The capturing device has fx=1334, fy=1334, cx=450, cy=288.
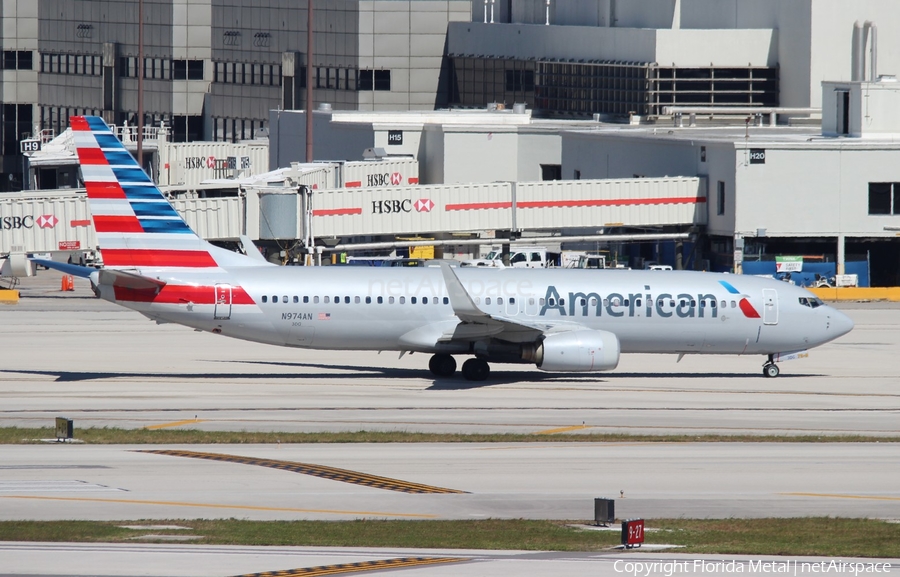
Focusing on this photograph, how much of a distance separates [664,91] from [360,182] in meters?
26.6

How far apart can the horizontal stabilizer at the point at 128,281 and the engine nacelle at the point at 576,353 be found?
12267 millimetres

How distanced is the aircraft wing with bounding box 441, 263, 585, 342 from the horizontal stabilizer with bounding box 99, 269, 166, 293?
29.8 ft

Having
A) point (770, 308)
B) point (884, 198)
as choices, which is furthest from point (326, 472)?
point (884, 198)

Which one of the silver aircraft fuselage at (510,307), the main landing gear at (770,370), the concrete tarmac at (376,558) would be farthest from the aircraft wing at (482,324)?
the concrete tarmac at (376,558)

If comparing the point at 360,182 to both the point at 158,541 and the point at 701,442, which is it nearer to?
the point at 701,442

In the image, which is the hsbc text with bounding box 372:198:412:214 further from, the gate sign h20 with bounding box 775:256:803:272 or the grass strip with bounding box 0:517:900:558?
the grass strip with bounding box 0:517:900:558

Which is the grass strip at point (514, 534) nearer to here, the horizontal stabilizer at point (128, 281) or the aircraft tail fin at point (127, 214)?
the horizontal stabilizer at point (128, 281)

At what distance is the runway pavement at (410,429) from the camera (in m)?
25.6

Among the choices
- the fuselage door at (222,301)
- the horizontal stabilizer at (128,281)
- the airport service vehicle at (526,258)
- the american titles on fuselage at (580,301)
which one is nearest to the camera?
the horizontal stabilizer at (128,281)

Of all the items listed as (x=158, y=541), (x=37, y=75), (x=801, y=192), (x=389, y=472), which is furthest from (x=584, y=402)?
(x=37, y=75)

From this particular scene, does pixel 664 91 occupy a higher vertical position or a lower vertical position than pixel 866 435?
higher

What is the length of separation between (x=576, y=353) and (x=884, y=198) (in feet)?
118

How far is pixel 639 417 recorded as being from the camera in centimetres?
3781

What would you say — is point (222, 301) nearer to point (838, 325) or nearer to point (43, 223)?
point (838, 325)
